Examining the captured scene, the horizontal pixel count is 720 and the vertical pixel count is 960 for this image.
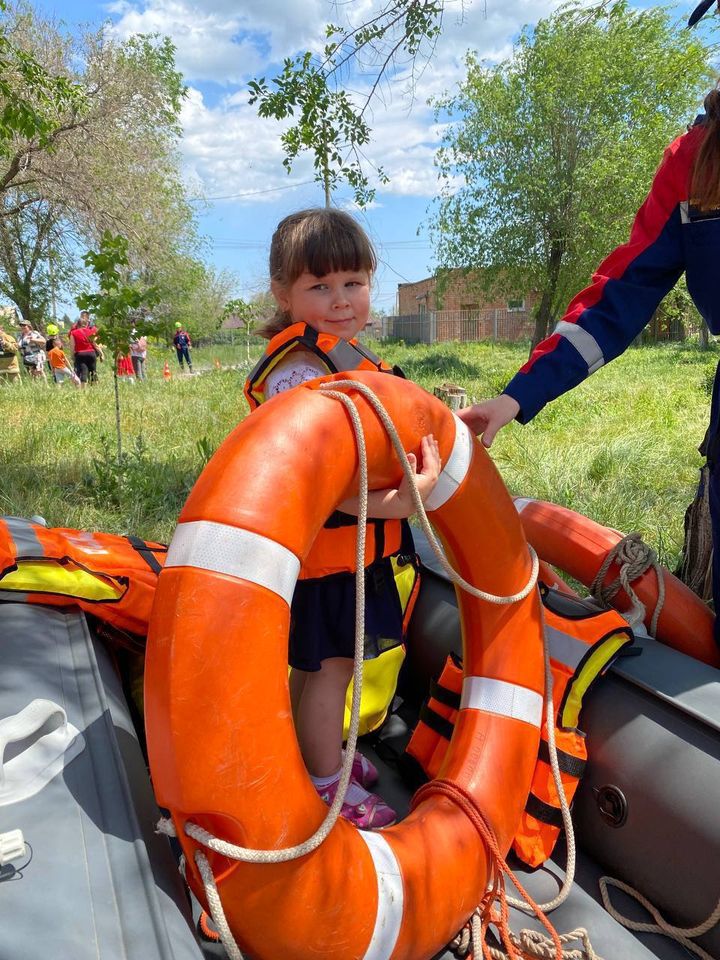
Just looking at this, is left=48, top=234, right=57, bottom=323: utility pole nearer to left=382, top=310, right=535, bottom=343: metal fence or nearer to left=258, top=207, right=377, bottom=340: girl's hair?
left=382, top=310, right=535, bottom=343: metal fence

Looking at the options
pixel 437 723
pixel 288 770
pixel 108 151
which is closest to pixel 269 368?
pixel 288 770

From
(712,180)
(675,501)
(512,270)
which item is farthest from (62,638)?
(512,270)

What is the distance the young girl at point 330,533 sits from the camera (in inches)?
65.9

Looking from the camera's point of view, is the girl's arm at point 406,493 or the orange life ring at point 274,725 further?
the girl's arm at point 406,493

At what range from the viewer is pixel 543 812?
5.60 feet

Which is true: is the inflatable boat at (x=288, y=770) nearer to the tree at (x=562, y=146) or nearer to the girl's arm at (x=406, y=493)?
the girl's arm at (x=406, y=493)

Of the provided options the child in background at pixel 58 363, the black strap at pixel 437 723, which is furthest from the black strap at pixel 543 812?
the child in background at pixel 58 363

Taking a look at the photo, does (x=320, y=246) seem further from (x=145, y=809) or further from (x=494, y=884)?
(x=494, y=884)

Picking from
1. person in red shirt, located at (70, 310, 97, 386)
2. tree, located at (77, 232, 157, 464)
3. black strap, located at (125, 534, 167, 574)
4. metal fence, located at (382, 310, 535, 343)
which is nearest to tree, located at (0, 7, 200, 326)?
person in red shirt, located at (70, 310, 97, 386)

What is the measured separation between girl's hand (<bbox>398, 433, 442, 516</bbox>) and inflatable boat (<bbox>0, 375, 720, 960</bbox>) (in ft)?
0.11

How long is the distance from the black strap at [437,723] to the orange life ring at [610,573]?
0.64 metres

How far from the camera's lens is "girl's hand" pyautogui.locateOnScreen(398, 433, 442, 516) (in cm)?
148

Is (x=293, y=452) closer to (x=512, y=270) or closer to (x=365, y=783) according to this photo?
(x=365, y=783)

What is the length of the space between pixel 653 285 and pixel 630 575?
836mm
